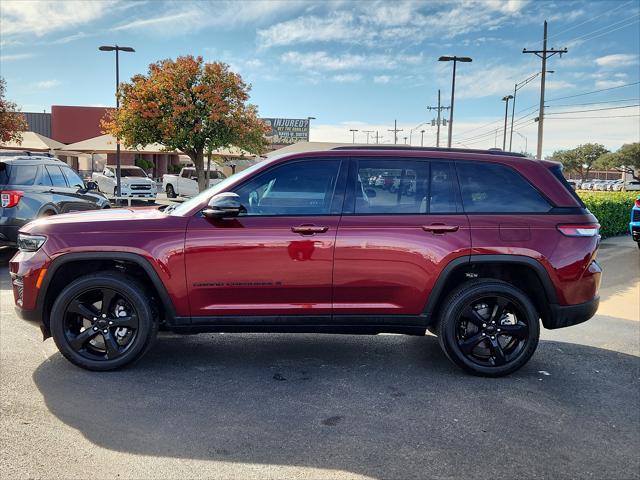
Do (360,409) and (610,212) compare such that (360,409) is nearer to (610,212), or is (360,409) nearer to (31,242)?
(31,242)

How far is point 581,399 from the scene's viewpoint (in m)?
4.09

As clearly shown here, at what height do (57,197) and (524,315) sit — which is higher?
(57,197)

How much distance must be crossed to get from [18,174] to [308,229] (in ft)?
23.0

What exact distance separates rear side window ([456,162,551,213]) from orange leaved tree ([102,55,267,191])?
19.6m

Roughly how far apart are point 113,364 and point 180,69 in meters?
20.7

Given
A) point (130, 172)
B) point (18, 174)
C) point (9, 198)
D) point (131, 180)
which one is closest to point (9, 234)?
point (9, 198)

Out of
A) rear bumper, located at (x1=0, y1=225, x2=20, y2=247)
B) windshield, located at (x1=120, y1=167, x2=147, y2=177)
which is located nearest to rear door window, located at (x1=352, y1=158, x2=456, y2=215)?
rear bumper, located at (x1=0, y1=225, x2=20, y2=247)

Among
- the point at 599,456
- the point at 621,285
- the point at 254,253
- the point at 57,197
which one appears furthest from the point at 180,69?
the point at 599,456

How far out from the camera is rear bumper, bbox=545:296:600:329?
441cm

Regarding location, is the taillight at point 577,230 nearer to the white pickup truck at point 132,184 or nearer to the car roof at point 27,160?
the car roof at point 27,160

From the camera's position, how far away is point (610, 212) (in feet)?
46.4

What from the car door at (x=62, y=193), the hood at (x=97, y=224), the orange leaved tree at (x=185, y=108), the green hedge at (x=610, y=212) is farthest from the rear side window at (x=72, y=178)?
the orange leaved tree at (x=185, y=108)

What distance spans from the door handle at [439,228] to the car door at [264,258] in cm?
70

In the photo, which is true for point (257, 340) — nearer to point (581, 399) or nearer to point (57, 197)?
point (581, 399)
